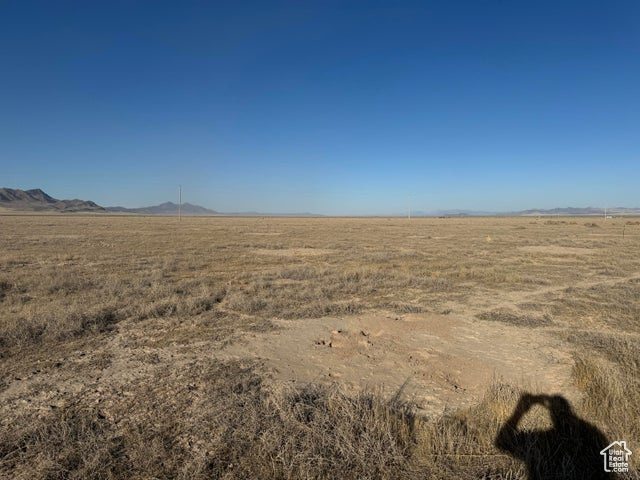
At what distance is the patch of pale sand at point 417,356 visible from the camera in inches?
213

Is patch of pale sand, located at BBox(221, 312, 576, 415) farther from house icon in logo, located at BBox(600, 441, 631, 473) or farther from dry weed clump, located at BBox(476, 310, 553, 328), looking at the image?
house icon in logo, located at BBox(600, 441, 631, 473)

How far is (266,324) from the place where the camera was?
848cm

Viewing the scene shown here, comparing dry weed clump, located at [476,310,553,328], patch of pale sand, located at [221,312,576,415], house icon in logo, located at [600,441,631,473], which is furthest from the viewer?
dry weed clump, located at [476,310,553,328]

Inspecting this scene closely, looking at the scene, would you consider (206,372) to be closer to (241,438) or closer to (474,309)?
(241,438)

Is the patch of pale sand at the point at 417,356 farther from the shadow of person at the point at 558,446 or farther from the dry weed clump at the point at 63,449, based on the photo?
the dry weed clump at the point at 63,449

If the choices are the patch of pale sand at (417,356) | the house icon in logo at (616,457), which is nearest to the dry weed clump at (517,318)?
the patch of pale sand at (417,356)

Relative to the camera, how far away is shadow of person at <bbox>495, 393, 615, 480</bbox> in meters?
3.26

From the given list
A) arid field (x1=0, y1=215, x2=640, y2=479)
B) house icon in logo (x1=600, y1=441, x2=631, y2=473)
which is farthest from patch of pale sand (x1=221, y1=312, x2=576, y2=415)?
house icon in logo (x1=600, y1=441, x2=631, y2=473)

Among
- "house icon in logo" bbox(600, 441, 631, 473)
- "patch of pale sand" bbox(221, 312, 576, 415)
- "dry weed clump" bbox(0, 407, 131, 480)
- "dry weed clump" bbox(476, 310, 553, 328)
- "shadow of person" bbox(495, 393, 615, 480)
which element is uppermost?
"house icon in logo" bbox(600, 441, 631, 473)

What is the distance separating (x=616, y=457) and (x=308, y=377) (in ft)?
12.5

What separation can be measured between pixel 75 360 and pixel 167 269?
1042cm

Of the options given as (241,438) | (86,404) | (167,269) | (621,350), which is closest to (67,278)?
(167,269)

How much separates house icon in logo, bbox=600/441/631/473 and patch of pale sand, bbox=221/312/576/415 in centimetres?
168

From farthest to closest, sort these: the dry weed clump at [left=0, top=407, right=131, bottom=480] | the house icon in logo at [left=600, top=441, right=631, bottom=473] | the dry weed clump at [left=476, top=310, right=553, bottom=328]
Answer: the dry weed clump at [left=476, top=310, right=553, bottom=328]
the dry weed clump at [left=0, top=407, right=131, bottom=480]
the house icon in logo at [left=600, top=441, right=631, bottom=473]
